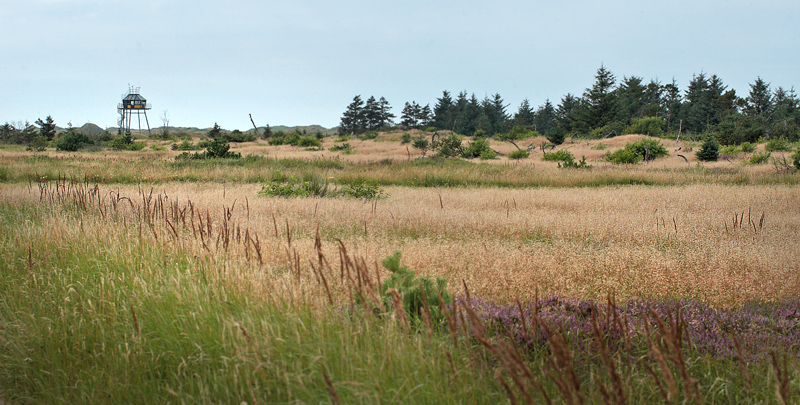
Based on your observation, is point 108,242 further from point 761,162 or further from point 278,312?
point 761,162

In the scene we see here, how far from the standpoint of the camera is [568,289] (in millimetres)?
5562

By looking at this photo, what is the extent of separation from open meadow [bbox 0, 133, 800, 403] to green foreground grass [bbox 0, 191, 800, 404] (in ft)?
0.07

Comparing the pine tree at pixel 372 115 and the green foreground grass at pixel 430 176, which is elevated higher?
the pine tree at pixel 372 115

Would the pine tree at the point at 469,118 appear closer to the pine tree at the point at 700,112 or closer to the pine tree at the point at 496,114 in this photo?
the pine tree at the point at 496,114

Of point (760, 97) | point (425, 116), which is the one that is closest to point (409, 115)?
point (425, 116)

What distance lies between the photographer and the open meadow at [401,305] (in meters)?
2.55

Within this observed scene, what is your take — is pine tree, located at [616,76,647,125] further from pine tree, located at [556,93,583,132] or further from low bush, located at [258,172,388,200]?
low bush, located at [258,172,388,200]

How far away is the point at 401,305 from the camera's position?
236cm

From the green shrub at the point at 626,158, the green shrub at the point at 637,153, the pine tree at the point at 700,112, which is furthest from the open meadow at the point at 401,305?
the pine tree at the point at 700,112

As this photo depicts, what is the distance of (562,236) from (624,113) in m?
60.4

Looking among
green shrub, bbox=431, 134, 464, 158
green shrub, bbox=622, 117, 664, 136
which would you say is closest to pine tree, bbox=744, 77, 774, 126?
green shrub, bbox=622, 117, 664, 136

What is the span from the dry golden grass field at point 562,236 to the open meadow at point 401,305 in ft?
0.17

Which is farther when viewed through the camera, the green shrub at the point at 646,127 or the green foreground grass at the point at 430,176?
the green shrub at the point at 646,127

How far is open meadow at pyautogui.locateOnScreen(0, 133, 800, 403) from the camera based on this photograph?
2.55 metres
